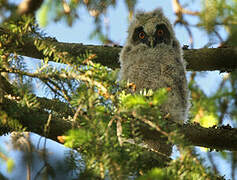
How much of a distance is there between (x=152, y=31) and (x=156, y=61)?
356 millimetres

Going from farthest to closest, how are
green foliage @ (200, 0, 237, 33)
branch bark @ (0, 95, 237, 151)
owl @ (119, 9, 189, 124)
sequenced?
owl @ (119, 9, 189, 124)
green foliage @ (200, 0, 237, 33)
branch bark @ (0, 95, 237, 151)

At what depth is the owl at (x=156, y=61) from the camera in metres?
2.67

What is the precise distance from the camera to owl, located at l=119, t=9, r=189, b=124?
2.67 meters

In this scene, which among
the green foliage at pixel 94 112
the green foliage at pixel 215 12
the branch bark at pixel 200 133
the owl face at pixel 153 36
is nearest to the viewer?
the green foliage at pixel 94 112

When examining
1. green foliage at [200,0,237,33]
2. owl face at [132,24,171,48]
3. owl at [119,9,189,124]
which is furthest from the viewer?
owl face at [132,24,171,48]

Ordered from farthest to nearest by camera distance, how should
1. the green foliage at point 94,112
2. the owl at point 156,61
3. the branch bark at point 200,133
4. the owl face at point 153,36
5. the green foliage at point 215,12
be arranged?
1. the owl face at point 153,36
2. the owl at point 156,61
3. the green foliage at point 215,12
4. the branch bark at point 200,133
5. the green foliage at point 94,112

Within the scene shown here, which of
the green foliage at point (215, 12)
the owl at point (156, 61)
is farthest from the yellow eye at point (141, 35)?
the green foliage at point (215, 12)

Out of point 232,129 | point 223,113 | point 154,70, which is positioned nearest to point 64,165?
point 232,129

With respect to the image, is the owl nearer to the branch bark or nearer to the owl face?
the owl face

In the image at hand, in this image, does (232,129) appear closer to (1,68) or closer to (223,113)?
(223,113)

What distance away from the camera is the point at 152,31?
9.70ft

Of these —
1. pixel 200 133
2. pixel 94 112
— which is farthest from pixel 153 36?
pixel 94 112

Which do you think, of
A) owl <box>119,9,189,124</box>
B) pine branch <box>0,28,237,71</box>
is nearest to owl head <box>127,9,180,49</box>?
owl <box>119,9,189,124</box>

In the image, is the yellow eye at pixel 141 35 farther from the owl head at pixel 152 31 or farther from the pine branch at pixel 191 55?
the pine branch at pixel 191 55
